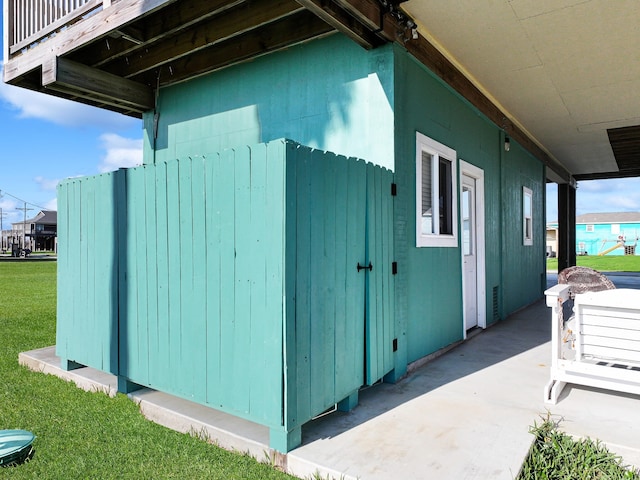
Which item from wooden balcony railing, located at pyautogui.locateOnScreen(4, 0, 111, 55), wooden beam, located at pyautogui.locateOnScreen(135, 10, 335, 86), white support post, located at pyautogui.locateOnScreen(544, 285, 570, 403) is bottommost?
white support post, located at pyautogui.locateOnScreen(544, 285, 570, 403)

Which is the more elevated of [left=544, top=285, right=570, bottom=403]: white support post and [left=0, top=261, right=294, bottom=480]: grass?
[left=544, top=285, right=570, bottom=403]: white support post

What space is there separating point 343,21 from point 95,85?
3016 millimetres

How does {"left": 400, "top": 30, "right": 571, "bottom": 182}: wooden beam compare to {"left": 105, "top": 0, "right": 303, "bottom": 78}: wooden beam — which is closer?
{"left": 105, "top": 0, "right": 303, "bottom": 78}: wooden beam

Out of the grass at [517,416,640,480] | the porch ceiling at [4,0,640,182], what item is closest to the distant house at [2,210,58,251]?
the porch ceiling at [4,0,640,182]

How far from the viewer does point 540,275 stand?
27.8 ft

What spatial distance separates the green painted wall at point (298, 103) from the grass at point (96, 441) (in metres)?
2.45

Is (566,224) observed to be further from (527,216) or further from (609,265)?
(609,265)

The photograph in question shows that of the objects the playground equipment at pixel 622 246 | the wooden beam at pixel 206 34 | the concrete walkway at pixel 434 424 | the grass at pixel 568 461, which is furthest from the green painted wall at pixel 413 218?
the playground equipment at pixel 622 246

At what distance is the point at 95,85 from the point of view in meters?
4.62

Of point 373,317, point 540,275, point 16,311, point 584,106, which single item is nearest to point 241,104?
point 373,317

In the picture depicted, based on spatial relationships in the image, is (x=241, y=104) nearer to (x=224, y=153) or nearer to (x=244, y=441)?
(x=224, y=153)

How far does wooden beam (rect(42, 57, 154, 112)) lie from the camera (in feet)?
13.8

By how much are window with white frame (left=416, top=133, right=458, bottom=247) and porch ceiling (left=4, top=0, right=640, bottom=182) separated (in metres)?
0.76

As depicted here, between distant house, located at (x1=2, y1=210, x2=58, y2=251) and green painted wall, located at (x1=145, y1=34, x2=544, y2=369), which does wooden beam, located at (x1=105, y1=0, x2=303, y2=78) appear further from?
distant house, located at (x1=2, y1=210, x2=58, y2=251)
